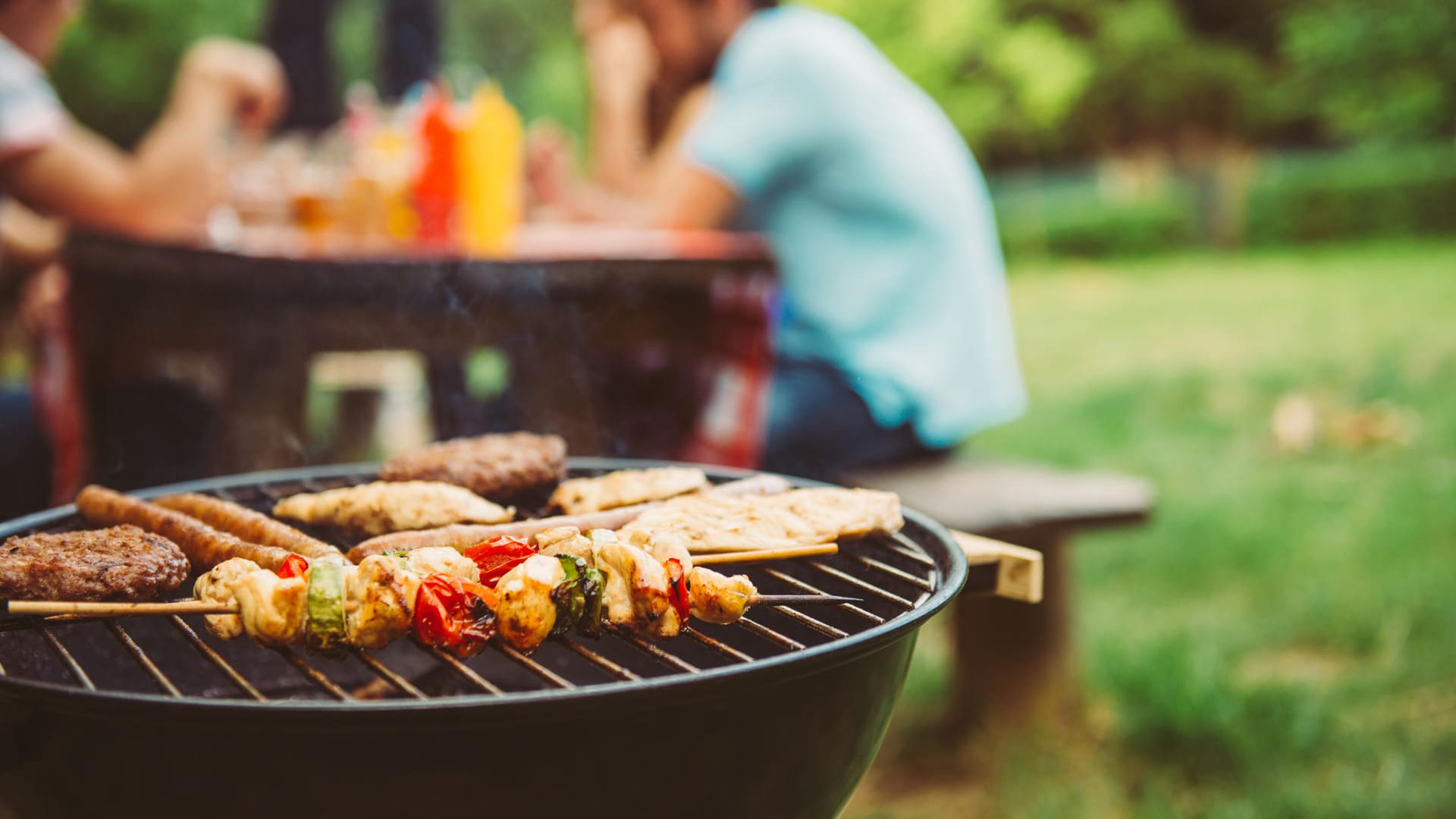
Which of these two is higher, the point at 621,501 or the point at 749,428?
the point at 621,501

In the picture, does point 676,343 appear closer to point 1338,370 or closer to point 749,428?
point 749,428

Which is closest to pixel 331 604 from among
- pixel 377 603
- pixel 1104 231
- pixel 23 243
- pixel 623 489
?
pixel 377 603

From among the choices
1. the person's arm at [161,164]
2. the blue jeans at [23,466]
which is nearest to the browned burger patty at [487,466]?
the person's arm at [161,164]

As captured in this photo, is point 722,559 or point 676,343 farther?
point 676,343

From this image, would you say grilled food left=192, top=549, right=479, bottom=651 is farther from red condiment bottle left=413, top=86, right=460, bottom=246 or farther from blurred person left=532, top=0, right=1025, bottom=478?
red condiment bottle left=413, top=86, right=460, bottom=246

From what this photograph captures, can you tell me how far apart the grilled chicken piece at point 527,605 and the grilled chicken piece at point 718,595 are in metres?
0.17

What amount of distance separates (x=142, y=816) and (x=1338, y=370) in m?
9.17

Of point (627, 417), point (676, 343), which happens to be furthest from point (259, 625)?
point (627, 417)

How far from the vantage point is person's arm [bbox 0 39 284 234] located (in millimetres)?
3674

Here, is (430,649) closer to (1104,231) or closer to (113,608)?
(113,608)

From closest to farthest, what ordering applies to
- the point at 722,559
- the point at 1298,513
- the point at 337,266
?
1. the point at 722,559
2. the point at 337,266
3. the point at 1298,513

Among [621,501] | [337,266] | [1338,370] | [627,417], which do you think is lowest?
[1338,370]

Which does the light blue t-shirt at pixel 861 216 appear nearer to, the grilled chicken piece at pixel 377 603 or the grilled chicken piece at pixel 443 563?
the grilled chicken piece at pixel 443 563

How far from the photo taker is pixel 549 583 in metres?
1.33
